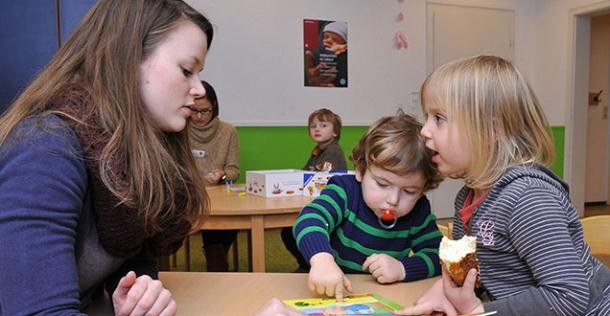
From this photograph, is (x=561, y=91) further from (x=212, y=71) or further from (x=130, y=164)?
(x=130, y=164)

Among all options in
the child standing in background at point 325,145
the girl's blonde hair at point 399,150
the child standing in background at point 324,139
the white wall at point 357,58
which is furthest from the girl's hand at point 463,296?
the white wall at point 357,58

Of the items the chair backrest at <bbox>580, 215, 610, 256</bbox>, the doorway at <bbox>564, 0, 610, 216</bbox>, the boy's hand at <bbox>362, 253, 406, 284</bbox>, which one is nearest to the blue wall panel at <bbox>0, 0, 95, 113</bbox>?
the boy's hand at <bbox>362, 253, 406, 284</bbox>

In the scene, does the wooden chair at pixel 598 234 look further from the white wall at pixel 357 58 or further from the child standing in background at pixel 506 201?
the white wall at pixel 357 58

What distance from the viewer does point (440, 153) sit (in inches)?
42.5

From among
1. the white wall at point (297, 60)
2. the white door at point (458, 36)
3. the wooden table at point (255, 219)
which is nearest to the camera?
the wooden table at point (255, 219)

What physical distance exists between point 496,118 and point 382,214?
0.42 metres

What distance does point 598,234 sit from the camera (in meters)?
1.42

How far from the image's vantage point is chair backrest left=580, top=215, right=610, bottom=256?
141 centimetres

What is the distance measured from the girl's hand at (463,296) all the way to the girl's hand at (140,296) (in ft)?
1.56

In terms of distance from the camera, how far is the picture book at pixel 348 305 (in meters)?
0.92

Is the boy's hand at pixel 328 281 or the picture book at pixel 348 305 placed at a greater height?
the boy's hand at pixel 328 281

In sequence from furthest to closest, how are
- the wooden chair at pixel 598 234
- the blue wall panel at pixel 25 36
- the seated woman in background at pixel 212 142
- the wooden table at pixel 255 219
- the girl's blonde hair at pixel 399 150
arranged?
the seated woman in background at pixel 212 142, the blue wall panel at pixel 25 36, the wooden table at pixel 255 219, the wooden chair at pixel 598 234, the girl's blonde hair at pixel 399 150

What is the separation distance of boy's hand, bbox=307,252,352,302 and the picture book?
17 mm

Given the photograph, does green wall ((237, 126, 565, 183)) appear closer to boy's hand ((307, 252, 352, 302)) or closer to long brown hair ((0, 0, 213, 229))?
boy's hand ((307, 252, 352, 302))
